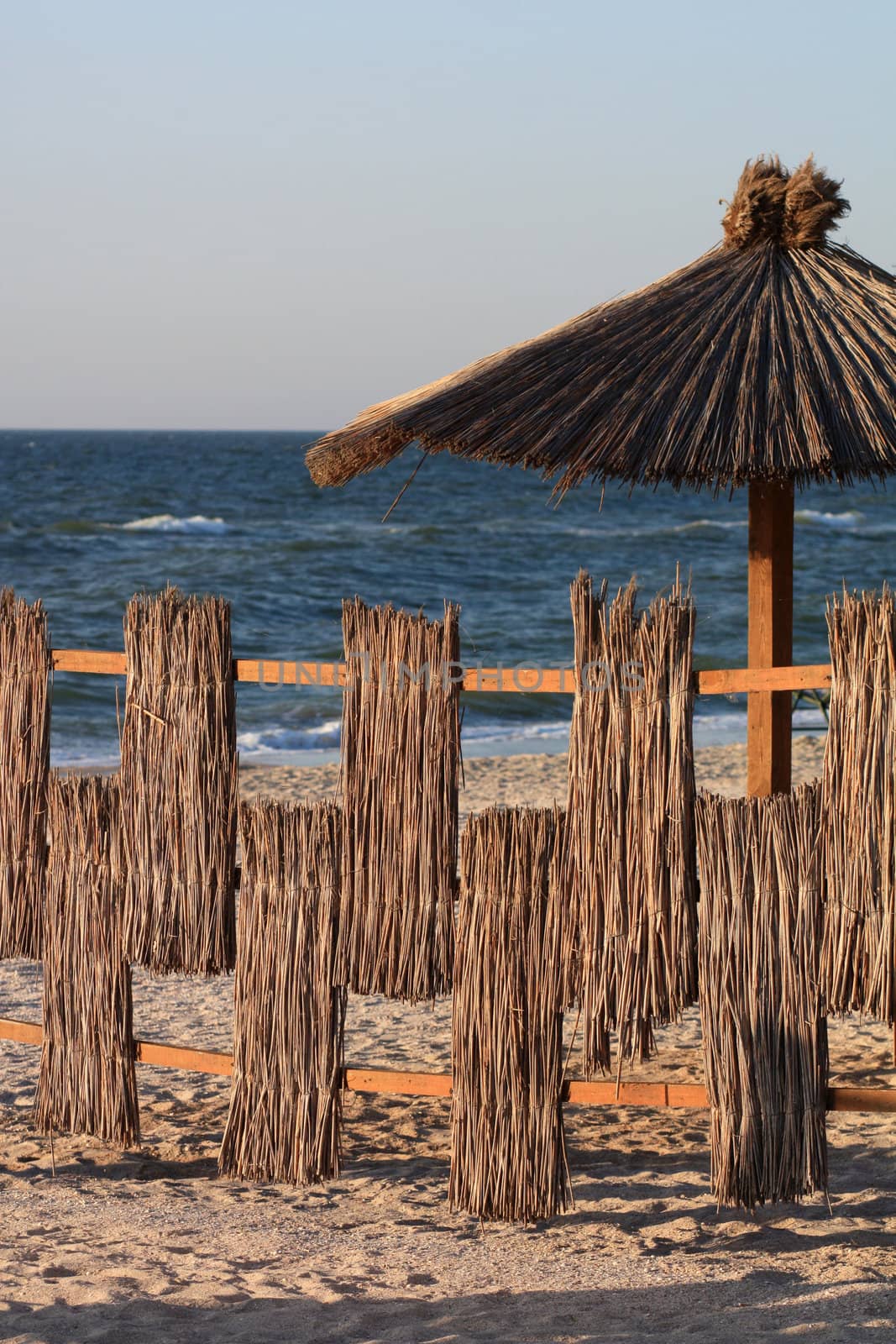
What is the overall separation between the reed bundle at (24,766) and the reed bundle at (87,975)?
0.11 m

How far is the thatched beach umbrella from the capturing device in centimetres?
321

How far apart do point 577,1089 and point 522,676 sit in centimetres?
94

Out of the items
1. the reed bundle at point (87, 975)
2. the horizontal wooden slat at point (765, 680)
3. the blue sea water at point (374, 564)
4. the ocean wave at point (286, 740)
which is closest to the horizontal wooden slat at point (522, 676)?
the horizontal wooden slat at point (765, 680)

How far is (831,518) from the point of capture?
106 ft

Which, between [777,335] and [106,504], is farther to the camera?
[106,504]

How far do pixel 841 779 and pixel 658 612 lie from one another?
536 mm

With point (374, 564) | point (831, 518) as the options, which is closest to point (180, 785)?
point (374, 564)

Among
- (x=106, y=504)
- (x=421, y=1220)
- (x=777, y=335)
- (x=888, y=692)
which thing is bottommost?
(x=421, y=1220)

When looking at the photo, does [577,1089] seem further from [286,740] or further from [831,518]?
[831,518]

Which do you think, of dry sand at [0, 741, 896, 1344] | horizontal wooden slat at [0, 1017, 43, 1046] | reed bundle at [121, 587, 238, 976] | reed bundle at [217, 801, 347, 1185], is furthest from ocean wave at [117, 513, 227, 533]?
reed bundle at [217, 801, 347, 1185]

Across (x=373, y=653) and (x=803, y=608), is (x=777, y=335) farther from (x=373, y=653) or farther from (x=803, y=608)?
(x=803, y=608)

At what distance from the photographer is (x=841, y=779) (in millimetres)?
3068

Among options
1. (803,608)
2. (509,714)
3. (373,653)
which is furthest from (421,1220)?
(803,608)

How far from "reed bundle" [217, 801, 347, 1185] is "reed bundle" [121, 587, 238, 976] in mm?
165
